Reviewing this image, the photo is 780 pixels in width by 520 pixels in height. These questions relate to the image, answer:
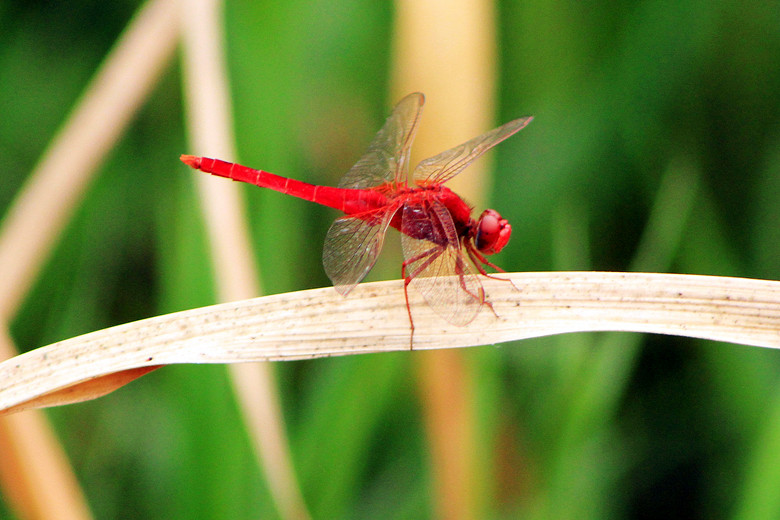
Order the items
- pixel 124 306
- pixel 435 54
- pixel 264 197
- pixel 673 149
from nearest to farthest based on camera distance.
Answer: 1. pixel 264 197
2. pixel 435 54
3. pixel 124 306
4. pixel 673 149

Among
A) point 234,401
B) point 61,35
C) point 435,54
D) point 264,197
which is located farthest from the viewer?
point 61,35

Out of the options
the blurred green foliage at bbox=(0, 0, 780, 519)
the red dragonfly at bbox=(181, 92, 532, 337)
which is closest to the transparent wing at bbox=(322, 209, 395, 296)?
the red dragonfly at bbox=(181, 92, 532, 337)

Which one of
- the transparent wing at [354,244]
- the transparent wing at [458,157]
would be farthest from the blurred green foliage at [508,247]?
the transparent wing at [458,157]

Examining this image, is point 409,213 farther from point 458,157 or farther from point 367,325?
point 367,325

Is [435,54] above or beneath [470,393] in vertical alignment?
above

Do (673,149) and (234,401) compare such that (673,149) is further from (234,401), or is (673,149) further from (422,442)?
(234,401)

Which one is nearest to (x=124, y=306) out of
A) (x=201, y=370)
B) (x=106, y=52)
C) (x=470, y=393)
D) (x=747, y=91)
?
(x=201, y=370)

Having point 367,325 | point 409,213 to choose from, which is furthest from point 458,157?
point 367,325
